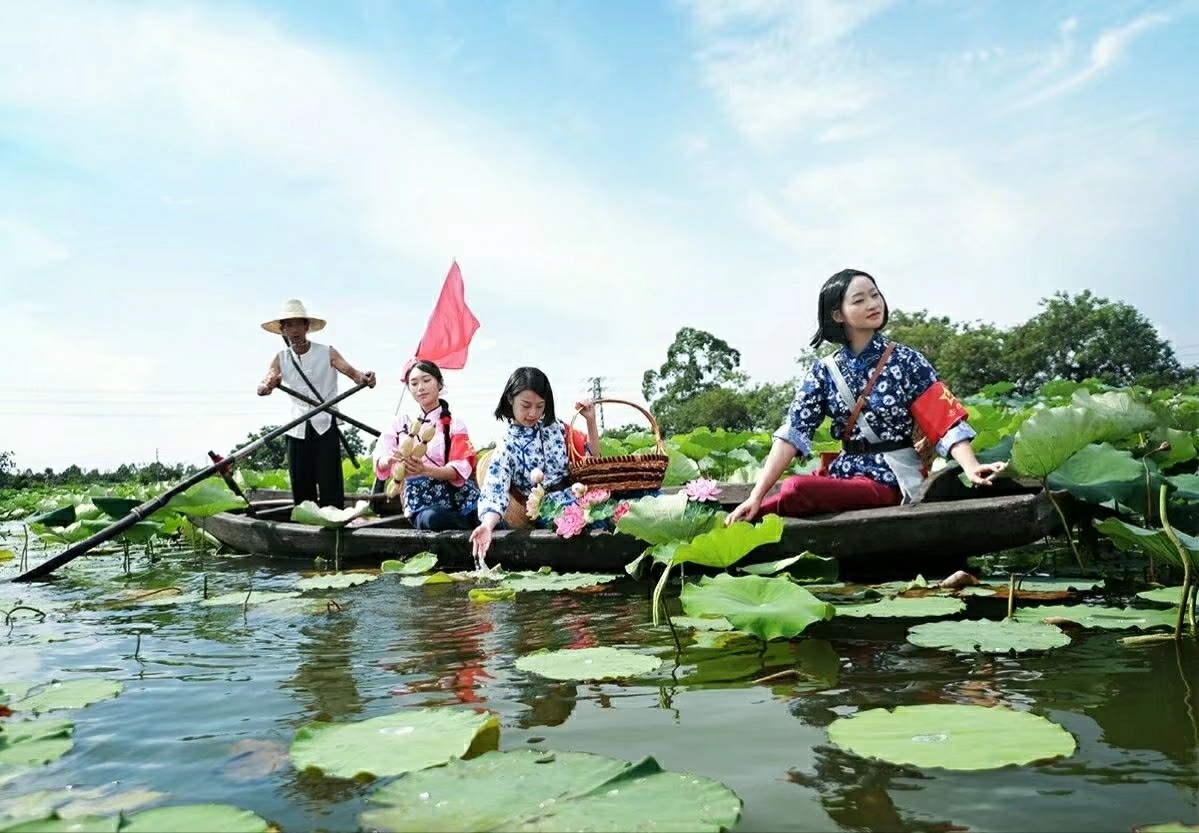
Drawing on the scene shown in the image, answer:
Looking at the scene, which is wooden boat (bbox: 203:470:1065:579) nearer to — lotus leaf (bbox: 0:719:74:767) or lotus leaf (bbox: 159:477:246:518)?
lotus leaf (bbox: 159:477:246:518)

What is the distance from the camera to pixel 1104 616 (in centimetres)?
230

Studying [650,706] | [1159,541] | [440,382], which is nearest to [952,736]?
[650,706]

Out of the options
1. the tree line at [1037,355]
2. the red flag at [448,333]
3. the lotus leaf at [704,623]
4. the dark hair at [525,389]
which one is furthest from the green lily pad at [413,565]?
the tree line at [1037,355]

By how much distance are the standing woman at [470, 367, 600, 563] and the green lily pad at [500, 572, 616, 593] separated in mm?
527

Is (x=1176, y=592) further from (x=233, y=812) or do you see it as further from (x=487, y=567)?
(x=487, y=567)

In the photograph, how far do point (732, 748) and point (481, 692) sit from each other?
0.69m

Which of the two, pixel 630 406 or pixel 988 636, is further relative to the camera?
pixel 630 406

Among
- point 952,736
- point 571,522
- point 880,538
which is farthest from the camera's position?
point 571,522

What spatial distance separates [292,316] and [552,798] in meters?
5.39

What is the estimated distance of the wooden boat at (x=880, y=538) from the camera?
3002 mm

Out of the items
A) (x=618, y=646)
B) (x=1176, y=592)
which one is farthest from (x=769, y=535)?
(x=1176, y=592)

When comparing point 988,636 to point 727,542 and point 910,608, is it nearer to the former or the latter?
point 910,608

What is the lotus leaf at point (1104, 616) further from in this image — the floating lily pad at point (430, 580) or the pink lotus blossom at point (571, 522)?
the floating lily pad at point (430, 580)

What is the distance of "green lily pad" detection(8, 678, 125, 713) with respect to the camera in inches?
77.7
